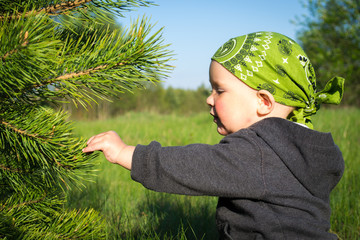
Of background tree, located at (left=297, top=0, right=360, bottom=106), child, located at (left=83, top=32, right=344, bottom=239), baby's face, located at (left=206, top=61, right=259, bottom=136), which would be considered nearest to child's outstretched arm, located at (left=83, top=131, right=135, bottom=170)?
child, located at (left=83, top=32, right=344, bottom=239)

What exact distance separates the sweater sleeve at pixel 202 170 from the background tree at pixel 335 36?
6.29 metres

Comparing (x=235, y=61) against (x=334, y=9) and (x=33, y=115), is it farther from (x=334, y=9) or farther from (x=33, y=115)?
(x=334, y=9)

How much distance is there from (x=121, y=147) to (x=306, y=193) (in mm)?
943

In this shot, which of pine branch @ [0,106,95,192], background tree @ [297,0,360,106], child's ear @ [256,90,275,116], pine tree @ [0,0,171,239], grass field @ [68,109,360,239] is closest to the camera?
pine tree @ [0,0,171,239]

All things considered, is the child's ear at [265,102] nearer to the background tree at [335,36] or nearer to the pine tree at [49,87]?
the pine tree at [49,87]

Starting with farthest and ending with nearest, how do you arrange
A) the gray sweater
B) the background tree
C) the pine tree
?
the background tree
the gray sweater
the pine tree

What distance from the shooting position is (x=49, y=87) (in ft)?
4.00

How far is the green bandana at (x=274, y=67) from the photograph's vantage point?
156 centimetres

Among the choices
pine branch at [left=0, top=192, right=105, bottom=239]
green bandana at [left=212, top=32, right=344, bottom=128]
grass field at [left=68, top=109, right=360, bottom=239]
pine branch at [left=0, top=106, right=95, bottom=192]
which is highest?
green bandana at [left=212, top=32, right=344, bottom=128]

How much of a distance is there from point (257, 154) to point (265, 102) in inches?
14.3

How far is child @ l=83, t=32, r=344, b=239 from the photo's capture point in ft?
4.31

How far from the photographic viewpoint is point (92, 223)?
5.10 ft

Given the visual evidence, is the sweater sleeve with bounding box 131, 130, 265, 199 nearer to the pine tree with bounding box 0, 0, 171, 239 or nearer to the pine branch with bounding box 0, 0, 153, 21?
the pine tree with bounding box 0, 0, 171, 239

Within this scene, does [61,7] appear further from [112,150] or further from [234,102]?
[234,102]
